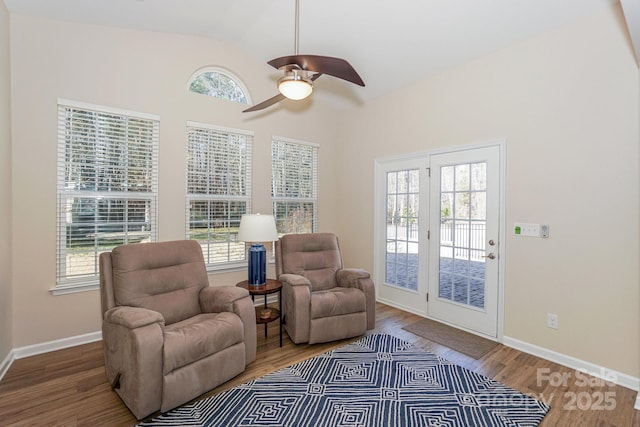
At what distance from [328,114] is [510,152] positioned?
280cm

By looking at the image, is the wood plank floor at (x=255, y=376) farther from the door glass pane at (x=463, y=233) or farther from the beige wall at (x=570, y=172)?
the door glass pane at (x=463, y=233)

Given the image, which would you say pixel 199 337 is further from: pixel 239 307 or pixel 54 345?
pixel 54 345

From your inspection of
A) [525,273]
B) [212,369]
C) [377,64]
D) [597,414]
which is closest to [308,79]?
[377,64]

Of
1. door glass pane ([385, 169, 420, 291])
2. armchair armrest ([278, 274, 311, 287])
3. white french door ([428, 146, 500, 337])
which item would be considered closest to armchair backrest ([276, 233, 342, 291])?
armchair armrest ([278, 274, 311, 287])

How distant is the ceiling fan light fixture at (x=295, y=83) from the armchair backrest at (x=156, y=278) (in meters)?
1.67

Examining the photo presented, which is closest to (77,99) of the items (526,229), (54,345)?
(54,345)

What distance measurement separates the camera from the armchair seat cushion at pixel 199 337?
6.61ft

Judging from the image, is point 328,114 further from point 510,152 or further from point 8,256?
point 8,256

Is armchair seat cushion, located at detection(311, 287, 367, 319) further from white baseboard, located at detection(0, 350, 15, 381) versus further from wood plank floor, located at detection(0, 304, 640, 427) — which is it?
white baseboard, located at detection(0, 350, 15, 381)

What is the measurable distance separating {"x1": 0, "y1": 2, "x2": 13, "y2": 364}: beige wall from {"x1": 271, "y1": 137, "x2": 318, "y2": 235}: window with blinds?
8.67ft

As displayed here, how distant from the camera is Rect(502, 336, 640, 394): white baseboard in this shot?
2.36 metres

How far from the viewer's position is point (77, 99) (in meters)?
2.94

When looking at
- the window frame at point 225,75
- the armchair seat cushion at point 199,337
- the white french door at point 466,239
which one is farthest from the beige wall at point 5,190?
the white french door at point 466,239

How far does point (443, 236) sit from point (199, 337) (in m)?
2.84
